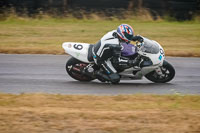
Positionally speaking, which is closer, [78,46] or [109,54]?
[109,54]

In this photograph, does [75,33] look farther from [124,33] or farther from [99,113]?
[99,113]

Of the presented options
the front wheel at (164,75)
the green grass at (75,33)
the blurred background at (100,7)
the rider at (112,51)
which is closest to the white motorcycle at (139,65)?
the front wheel at (164,75)

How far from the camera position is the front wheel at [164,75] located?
1062 cm

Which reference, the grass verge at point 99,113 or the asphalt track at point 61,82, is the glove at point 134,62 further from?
the grass verge at point 99,113

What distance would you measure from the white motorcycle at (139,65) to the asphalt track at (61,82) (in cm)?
20

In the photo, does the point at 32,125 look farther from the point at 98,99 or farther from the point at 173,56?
the point at 173,56

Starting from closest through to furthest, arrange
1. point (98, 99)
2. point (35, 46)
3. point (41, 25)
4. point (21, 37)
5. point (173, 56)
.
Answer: point (98, 99) < point (173, 56) < point (35, 46) < point (21, 37) < point (41, 25)

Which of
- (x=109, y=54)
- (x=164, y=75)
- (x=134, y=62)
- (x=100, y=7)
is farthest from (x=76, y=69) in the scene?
(x=100, y=7)

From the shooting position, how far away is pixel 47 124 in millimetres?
6742

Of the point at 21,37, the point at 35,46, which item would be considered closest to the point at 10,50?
the point at 35,46

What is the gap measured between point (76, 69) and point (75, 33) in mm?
9083

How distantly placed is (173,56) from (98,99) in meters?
6.40

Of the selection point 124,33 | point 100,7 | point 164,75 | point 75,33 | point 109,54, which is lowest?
point 75,33

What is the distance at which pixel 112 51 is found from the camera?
1042cm
